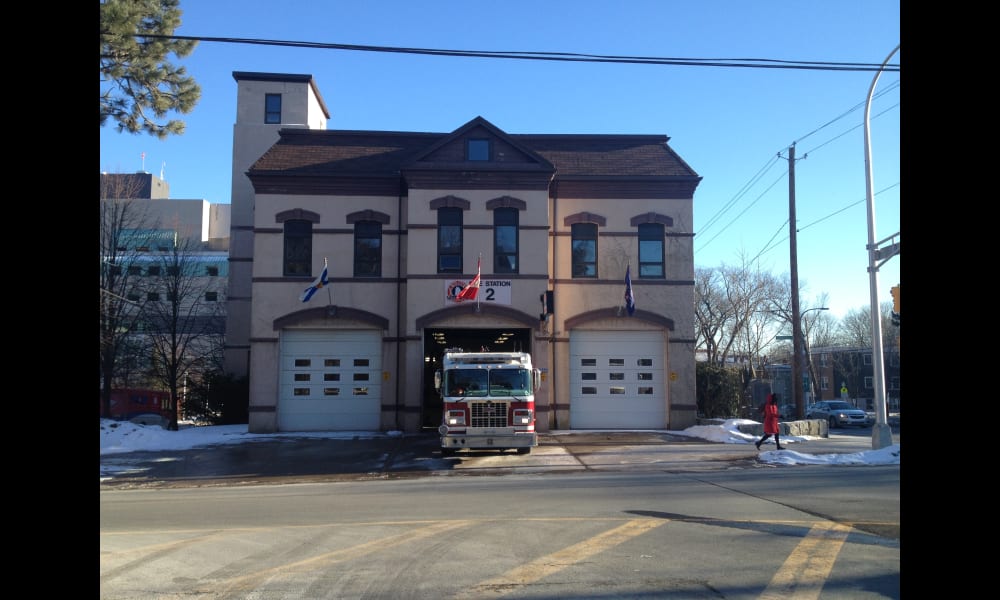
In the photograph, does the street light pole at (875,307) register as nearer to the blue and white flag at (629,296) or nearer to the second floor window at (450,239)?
the blue and white flag at (629,296)

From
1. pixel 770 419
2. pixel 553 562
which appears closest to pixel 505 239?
pixel 770 419

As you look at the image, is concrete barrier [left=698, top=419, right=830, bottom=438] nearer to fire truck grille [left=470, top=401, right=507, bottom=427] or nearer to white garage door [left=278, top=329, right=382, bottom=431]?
fire truck grille [left=470, top=401, right=507, bottom=427]

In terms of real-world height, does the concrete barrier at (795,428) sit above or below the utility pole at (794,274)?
below

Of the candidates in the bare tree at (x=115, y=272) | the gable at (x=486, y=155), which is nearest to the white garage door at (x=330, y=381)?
the gable at (x=486, y=155)

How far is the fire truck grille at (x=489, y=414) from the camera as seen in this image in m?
18.2

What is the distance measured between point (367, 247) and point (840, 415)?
2526 cm

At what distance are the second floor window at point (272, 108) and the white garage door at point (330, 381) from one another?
1312 cm

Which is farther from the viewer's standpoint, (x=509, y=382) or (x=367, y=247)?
(x=367, y=247)

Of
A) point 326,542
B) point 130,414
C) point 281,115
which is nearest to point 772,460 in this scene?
point 326,542

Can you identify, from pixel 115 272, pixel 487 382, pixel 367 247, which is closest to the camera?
pixel 487 382

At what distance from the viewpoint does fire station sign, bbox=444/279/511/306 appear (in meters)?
25.5

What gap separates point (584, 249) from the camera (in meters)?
27.1

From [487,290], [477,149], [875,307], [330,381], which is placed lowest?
[330,381]

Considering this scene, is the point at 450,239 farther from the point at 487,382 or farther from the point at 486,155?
the point at 487,382
